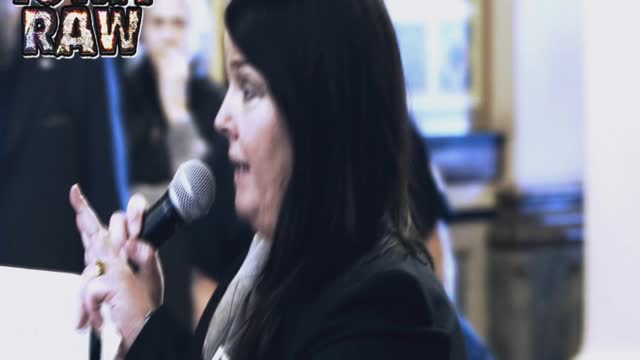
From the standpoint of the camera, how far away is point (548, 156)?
3486mm

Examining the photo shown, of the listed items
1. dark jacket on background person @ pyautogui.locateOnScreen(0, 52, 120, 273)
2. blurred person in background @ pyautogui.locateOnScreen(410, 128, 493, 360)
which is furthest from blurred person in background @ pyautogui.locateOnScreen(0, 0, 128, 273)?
blurred person in background @ pyautogui.locateOnScreen(410, 128, 493, 360)

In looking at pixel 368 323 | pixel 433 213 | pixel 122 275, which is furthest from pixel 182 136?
pixel 433 213

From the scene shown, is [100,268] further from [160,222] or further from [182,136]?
[182,136]

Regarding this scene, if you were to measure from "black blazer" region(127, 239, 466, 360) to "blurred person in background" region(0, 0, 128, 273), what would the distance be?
0.11 m

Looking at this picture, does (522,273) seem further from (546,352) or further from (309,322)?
(309,322)

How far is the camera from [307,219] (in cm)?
81

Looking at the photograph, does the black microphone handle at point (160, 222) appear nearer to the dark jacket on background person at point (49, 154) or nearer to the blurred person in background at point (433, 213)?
the dark jacket on background person at point (49, 154)

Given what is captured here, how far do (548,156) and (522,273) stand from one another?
15.7 inches

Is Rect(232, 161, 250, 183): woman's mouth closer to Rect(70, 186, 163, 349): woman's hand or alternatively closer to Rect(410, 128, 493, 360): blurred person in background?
Rect(70, 186, 163, 349): woman's hand

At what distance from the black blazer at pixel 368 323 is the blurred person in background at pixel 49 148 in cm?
11

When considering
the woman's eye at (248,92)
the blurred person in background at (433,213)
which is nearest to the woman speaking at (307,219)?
the woman's eye at (248,92)

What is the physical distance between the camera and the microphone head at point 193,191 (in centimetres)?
81

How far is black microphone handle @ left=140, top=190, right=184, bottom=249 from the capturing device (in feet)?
2.67

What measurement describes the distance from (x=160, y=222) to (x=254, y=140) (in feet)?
0.32
